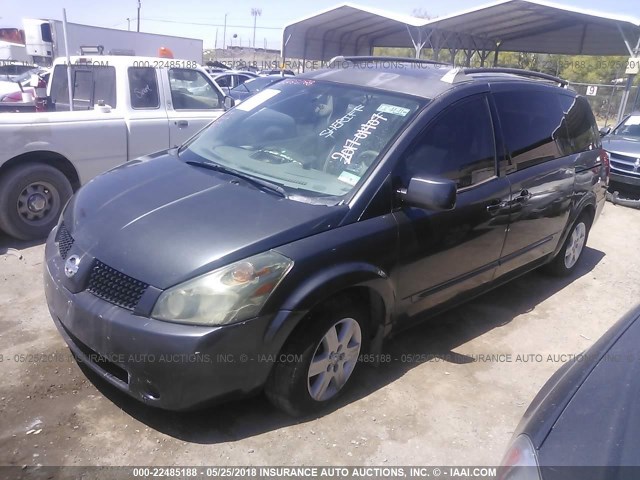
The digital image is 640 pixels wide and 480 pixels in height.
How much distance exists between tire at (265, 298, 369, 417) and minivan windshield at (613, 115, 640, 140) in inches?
340

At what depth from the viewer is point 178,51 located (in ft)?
74.0

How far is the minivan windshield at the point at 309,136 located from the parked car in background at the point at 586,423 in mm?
1457

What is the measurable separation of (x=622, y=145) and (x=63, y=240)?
9032 millimetres

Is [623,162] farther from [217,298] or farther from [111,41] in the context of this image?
[111,41]

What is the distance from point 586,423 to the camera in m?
1.75

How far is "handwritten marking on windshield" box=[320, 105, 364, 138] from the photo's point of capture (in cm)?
329

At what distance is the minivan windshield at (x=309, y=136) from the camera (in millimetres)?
3043

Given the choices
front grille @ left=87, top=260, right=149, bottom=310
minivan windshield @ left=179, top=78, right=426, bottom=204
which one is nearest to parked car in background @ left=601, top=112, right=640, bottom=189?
minivan windshield @ left=179, top=78, right=426, bottom=204

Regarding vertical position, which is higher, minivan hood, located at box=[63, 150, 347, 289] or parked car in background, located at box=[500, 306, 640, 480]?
minivan hood, located at box=[63, 150, 347, 289]

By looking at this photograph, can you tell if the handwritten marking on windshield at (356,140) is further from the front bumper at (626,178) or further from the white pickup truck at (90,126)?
the front bumper at (626,178)

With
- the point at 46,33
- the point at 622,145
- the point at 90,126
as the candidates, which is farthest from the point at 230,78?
the point at 90,126

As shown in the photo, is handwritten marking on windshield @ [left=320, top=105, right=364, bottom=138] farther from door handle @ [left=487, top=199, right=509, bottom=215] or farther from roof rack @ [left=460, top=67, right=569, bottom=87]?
door handle @ [left=487, top=199, right=509, bottom=215]

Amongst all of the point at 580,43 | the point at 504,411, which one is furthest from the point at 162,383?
the point at 580,43

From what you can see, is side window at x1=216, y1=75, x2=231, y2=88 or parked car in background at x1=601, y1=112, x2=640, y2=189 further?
side window at x1=216, y1=75, x2=231, y2=88
